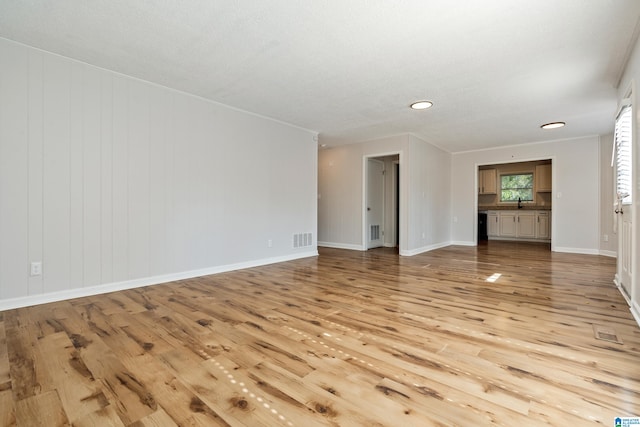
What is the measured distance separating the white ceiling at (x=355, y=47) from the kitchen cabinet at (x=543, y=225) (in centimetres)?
425

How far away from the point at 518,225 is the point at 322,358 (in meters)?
8.50

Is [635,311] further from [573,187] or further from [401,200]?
[573,187]

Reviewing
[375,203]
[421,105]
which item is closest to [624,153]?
[421,105]

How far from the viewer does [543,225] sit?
26.1ft

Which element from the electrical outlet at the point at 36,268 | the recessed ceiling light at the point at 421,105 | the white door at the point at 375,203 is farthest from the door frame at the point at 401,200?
the electrical outlet at the point at 36,268

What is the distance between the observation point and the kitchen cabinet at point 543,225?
25.9 feet

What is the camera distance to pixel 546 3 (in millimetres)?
2084

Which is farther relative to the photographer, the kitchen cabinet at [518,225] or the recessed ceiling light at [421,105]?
the kitchen cabinet at [518,225]

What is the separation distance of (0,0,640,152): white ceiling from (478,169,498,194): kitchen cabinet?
14.7 feet

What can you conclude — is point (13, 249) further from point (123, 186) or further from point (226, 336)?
point (226, 336)

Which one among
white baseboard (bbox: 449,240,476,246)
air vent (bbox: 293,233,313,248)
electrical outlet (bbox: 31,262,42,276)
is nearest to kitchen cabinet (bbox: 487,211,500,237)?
white baseboard (bbox: 449,240,476,246)

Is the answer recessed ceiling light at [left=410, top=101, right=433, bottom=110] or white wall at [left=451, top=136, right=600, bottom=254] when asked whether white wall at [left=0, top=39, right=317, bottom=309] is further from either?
white wall at [left=451, top=136, right=600, bottom=254]

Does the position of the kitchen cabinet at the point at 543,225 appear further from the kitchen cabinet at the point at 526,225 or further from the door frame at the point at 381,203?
the door frame at the point at 381,203

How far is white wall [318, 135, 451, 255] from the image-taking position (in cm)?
577
